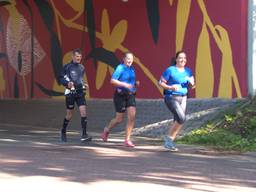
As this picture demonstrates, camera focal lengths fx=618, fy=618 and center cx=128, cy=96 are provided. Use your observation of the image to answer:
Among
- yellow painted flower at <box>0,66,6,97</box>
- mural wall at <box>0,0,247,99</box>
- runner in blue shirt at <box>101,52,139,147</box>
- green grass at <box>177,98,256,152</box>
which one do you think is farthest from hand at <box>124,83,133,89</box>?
yellow painted flower at <box>0,66,6,97</box>

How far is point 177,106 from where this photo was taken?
35.3 feet

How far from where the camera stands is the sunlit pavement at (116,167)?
7.70m

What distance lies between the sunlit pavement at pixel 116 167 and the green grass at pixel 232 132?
0.52 meters

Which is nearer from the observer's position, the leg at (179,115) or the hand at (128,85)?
Result: the leg at (179,115)

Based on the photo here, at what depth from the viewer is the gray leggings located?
1066cm

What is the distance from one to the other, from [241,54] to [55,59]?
6.65 meters

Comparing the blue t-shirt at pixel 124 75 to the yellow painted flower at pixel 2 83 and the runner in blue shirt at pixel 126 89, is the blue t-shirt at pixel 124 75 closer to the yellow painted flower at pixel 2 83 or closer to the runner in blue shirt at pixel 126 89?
the runner in blue shirt at pixel 126 89

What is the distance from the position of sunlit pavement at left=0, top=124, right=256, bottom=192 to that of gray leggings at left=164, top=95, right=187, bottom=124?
2.05 ft

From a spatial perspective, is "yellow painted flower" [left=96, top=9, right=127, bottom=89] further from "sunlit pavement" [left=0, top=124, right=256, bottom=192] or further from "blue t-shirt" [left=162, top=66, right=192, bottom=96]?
"blue t-shirt" [left=162, top=66, right=192, bottom=96]

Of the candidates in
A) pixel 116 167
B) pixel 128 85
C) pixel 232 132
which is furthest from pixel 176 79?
pixel 116 167

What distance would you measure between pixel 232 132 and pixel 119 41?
485 cm

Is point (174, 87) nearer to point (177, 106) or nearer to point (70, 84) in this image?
point (177, 106)

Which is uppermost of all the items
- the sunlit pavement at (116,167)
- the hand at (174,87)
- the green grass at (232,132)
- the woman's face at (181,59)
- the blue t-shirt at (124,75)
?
the woman's face at (181,59)

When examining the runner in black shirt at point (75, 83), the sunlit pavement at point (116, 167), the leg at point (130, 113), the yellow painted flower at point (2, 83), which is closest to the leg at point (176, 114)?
the sunlit pavement at point (116, 167)
